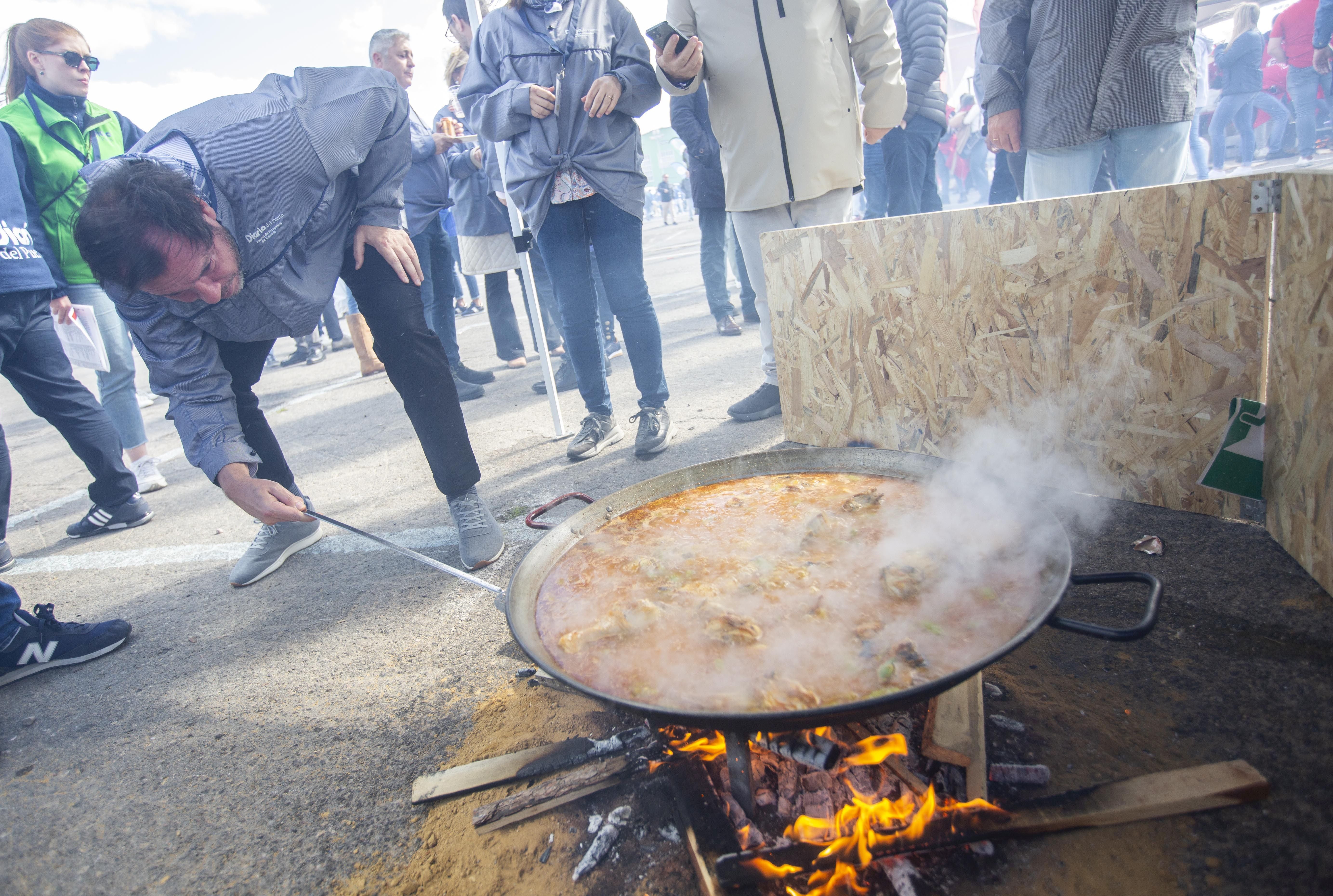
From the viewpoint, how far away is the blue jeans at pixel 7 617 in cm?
272

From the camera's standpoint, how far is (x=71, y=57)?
159 inches

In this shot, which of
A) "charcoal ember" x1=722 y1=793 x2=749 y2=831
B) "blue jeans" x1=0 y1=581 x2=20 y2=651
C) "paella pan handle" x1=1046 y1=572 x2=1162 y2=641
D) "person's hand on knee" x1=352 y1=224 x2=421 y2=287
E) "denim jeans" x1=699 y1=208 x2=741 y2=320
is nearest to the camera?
"paella pan handle" x1=1046 y1=572 x2=1162 y2=641

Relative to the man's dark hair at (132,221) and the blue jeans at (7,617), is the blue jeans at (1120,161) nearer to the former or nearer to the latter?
the man's dark hair at (132,221)

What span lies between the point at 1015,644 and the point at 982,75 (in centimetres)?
351

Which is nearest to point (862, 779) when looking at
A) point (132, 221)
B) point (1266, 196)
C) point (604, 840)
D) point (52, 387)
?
point (604, 840)

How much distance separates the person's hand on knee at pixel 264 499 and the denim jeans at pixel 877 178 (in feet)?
17.7

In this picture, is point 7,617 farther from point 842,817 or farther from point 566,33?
point 566,33

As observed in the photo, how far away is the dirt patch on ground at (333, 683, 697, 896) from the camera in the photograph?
152 cm

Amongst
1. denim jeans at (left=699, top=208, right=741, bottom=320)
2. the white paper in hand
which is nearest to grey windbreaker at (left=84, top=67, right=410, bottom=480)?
the white paper in hand

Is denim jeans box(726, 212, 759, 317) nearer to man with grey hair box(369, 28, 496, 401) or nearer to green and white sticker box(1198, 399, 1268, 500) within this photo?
man with grey hair box(369, 28, 496, 401)

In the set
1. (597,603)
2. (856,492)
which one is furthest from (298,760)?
(856,492)

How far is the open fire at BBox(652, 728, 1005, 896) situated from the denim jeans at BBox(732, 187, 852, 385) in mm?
2348

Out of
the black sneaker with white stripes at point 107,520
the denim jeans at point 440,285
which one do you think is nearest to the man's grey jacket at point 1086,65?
the denim jeans at point 440,285

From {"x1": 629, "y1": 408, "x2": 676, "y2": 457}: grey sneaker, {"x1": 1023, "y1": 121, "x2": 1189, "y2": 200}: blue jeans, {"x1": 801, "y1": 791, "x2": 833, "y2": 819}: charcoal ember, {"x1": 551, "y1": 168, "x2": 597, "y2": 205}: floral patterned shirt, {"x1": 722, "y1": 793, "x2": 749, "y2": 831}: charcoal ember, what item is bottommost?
{"x1": 801, "y1": 791, "x2": 833, "y2": 819}: charcoal ember
